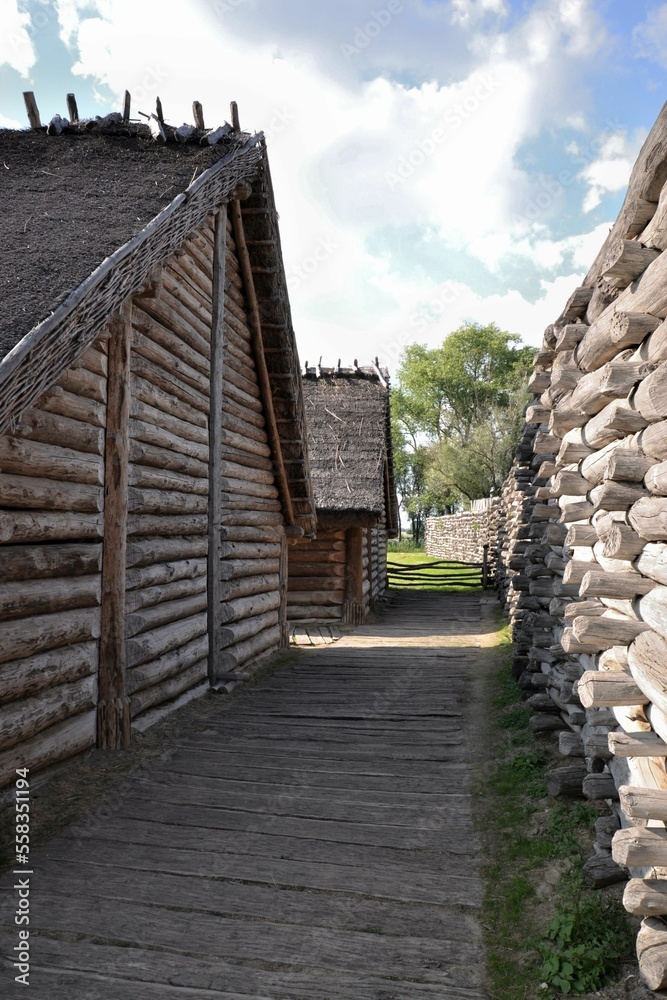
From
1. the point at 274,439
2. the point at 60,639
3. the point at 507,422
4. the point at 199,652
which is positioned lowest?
the point at 199,652

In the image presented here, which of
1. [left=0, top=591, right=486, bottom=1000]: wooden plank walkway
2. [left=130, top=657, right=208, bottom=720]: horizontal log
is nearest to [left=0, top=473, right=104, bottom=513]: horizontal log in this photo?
[left=130, top=657, right=208, bottom=720]: horizontal log

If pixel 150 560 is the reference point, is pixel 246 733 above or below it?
below

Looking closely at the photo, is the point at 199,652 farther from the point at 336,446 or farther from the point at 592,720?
the point at 336,446

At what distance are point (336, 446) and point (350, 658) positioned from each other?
5.64m

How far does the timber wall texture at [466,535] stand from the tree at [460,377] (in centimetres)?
1039

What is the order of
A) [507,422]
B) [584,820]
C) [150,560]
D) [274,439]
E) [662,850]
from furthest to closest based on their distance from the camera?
[507,422] < [274,439] < [150,560] < [584,820] < [662,850]

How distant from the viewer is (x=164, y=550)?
598 cm

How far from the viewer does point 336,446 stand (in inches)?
559

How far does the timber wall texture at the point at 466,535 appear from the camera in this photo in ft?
79.8

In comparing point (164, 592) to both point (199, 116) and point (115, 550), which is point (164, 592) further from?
point (199, 116)

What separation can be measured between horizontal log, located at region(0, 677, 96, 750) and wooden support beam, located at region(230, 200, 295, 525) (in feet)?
16.6

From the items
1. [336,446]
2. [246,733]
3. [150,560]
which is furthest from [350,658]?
[336,446]

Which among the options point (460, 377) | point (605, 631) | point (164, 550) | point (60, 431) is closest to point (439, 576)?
point (164, 550)

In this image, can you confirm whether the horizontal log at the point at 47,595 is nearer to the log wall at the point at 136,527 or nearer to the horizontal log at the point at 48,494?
the log wall at the point at 136,527
